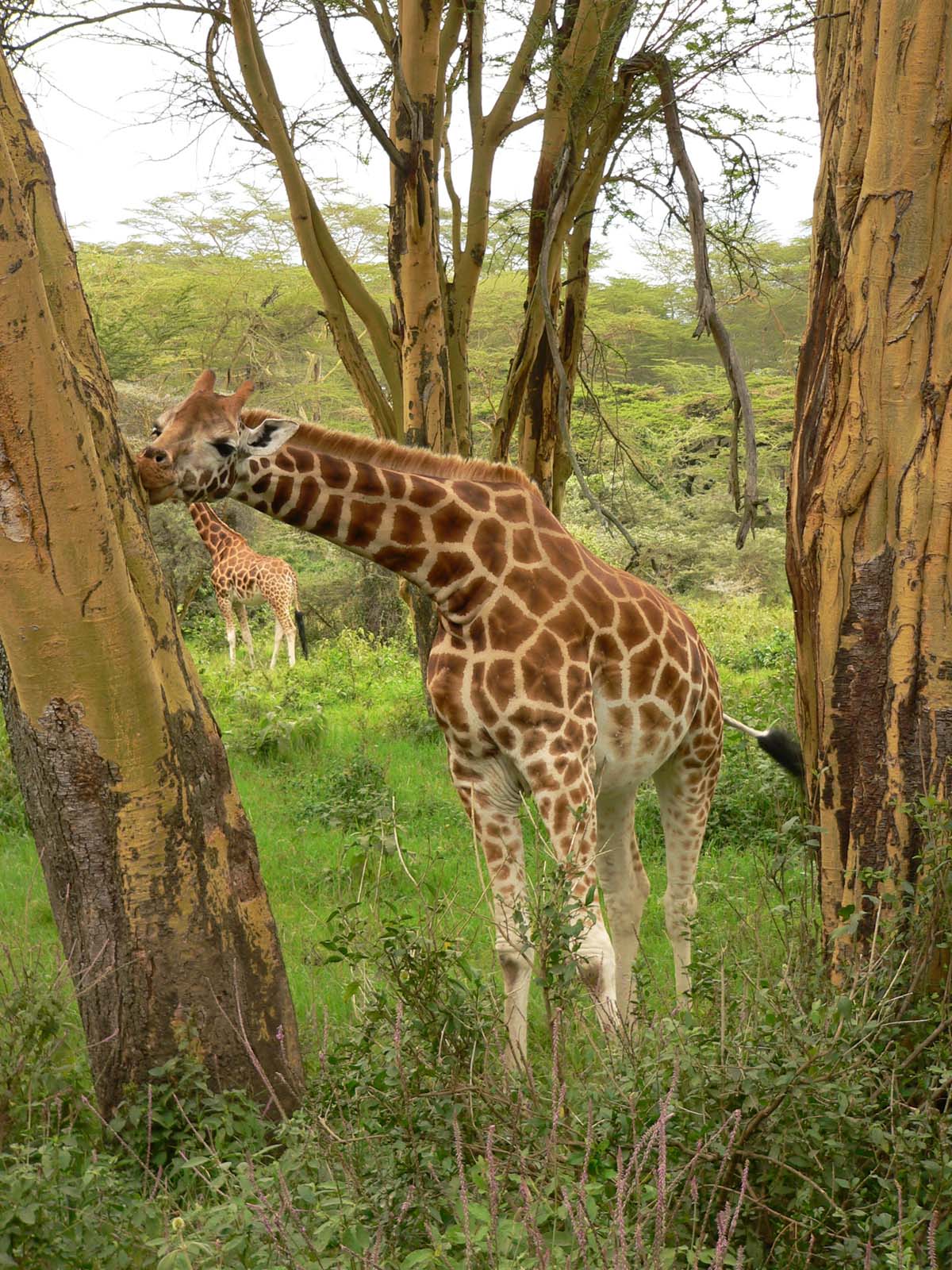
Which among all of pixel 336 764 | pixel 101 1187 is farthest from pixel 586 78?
pixel 101 1187

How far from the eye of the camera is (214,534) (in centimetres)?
1499

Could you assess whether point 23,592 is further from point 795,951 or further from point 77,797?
point 795,951

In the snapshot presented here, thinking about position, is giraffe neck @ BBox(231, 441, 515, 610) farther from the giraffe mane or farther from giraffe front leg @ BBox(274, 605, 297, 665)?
giraffe front leg @ BBox(274, 605, 297, 665)

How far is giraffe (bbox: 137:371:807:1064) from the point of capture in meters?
3.85

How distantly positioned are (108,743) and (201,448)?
0.99 metres

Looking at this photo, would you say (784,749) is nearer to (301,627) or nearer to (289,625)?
(289,625)

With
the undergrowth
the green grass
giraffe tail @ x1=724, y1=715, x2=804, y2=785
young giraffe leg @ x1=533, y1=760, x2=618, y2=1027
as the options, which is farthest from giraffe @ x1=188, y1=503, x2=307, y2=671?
the undergrowth

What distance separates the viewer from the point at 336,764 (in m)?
8.12

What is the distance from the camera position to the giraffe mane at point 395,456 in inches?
157

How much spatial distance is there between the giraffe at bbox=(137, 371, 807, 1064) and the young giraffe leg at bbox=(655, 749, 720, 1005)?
1.16 feet

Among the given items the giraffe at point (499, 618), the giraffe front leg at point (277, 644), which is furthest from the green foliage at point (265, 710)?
the giraffe at point (499, 618)

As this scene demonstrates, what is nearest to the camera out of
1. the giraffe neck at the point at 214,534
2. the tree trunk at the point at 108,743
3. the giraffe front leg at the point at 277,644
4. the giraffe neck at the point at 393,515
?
the tree trunk at the point at 108,743

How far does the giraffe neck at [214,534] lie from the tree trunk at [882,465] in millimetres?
11164

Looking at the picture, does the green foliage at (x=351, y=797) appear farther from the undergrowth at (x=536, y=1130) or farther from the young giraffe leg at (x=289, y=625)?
the young giraffe leg at (x=289, y=625)
